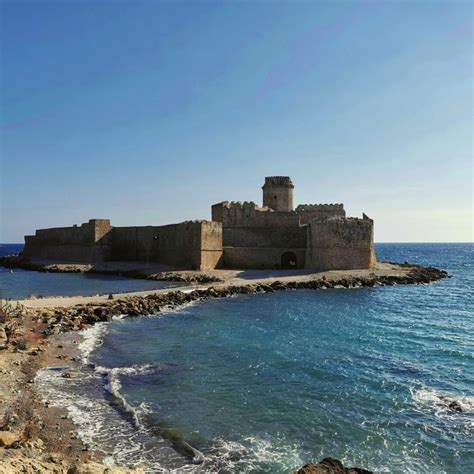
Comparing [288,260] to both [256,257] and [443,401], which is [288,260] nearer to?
[256,257]

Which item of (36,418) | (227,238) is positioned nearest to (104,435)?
(36,418)

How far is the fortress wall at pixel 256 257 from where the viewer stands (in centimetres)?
3509

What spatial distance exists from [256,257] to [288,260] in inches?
105

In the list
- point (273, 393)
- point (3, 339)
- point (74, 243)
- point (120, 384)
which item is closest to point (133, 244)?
point (74, 243)

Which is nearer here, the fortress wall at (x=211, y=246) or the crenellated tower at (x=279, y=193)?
the fortress wall at (x=211, y=246)

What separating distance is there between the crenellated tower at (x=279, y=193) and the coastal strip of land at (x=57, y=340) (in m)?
10.8

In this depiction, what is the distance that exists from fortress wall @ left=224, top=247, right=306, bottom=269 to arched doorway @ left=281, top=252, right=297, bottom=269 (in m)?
0.66

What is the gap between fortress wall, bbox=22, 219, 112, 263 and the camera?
42938 mm

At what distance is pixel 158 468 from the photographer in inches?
273

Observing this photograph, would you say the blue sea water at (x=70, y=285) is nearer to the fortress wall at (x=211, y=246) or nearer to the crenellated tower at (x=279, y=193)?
the fortress wall at (x=211, y=246)

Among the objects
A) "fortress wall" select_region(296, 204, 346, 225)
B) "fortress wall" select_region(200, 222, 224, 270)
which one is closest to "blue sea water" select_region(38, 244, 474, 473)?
"fortress wall" select_region(200, 222, 224, 270)

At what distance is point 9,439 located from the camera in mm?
6734

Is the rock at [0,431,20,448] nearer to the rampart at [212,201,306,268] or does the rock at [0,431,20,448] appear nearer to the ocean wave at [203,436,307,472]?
the ocean wave at [203,436,307,472]

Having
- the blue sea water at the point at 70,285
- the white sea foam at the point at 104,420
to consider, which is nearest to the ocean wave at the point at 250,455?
the white sea foam at the point at 104,420
